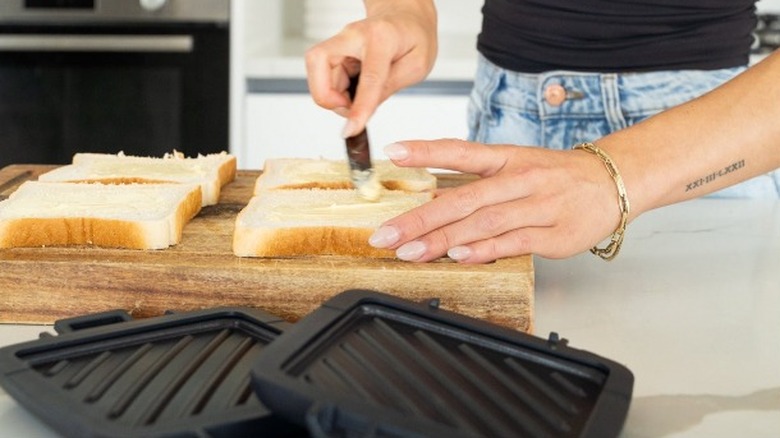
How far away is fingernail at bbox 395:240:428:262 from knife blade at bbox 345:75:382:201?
0.22 metres

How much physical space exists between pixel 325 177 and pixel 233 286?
43cm

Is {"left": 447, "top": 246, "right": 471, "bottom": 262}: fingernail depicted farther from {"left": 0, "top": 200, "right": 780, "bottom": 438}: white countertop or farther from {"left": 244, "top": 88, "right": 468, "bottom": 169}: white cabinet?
{"left": 244, "top": 88, "right": 468, "bottom": 169}: white cabinet

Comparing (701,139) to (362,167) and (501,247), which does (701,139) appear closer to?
(501,247)

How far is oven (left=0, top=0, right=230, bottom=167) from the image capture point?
284 centimetres

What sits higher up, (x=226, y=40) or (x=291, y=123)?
(x=226, y=40)

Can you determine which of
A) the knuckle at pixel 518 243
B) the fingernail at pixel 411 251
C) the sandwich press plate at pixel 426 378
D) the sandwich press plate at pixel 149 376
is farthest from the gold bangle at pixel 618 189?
the sandwich press plate at pixel 149 376

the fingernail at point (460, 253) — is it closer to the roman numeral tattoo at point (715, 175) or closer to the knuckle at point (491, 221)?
the knuckle at point (491, 221)

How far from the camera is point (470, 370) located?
0.89 m

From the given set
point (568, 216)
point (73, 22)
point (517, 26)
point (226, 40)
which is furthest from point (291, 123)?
point (568, 216)

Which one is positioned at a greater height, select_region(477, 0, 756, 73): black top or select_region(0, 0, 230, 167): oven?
select_region(477, 0, 756, 73): black top

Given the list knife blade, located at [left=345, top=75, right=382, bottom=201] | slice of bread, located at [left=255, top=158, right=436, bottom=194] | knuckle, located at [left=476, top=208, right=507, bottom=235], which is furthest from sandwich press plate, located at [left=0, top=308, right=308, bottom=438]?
slice of bread, located at [left=255, top=158, right=436, bottom=194]

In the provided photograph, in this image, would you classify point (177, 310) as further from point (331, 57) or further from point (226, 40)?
point (226, 40)

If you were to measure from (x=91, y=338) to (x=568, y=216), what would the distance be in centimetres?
54

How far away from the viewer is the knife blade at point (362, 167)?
4.59ft
